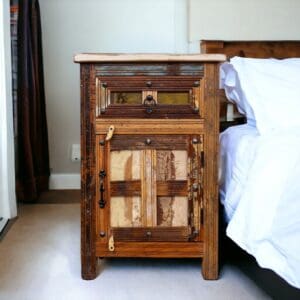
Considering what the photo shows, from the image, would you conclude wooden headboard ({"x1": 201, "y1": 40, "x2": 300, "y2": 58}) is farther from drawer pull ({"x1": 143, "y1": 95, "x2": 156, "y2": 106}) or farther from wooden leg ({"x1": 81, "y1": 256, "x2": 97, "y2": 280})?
wooden leg ({"x1": 81, "y1": 256, "x2": 97, "y2": 280})

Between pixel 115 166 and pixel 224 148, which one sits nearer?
pixel 115 166

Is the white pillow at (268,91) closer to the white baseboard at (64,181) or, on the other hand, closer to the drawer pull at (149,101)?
the drawer pull at (149,101)

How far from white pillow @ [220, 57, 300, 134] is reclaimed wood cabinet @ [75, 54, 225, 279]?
0.41 ft

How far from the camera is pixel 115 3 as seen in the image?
3.23 meters

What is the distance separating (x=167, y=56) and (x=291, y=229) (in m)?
0.73

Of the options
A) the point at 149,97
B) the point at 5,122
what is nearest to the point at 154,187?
the point at 149,97

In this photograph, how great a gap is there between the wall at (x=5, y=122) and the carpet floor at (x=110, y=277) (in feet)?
1.10

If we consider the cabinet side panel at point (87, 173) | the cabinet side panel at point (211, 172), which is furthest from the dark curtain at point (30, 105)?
the cabinet side panel at point (211, 172)

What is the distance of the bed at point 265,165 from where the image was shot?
1.25m

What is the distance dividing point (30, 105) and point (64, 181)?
0.71 metres

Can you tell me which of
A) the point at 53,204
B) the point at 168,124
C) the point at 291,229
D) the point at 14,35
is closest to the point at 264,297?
the point at 291,229

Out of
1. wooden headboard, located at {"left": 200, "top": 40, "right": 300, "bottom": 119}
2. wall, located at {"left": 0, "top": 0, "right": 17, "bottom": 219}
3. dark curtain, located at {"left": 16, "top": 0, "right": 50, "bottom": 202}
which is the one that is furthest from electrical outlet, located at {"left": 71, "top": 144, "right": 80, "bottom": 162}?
wooden headboard, located at {"left": 200, "top": 40, "right": 300, "bottom": 119}

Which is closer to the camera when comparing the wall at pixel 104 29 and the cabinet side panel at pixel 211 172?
the cabinet side panel at pixel 211 172

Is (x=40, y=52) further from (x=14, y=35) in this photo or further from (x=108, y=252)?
(x=108, y=252)
